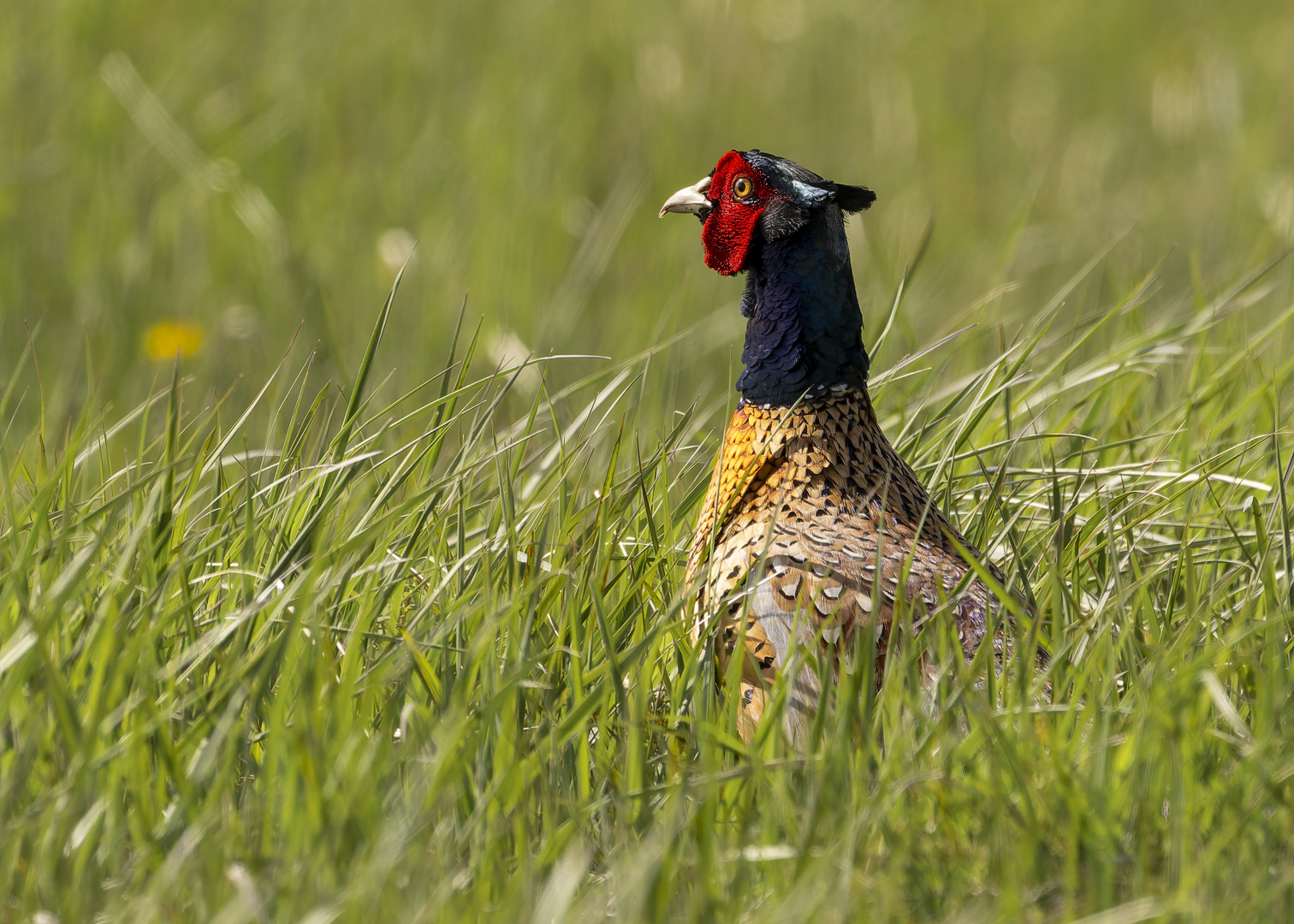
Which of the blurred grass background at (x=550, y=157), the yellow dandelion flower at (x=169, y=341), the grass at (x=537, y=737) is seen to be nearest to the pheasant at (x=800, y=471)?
the grass at (x=537, y=737)

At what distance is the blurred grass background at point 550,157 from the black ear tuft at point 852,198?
5.32ft

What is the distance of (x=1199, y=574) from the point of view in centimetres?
334

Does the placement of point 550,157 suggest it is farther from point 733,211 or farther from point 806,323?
point 806,323

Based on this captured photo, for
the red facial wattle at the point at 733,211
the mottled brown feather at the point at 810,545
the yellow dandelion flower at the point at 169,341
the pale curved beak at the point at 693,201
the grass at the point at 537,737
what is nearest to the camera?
the grass at the point at 537,737

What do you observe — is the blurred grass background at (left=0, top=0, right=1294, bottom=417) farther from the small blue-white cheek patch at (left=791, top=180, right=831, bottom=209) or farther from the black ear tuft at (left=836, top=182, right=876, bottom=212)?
the small blue-white cheek patch at (left=791, top=180, right=831, bottom=209)

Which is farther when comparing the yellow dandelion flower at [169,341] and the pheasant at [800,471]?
the yellow dandelion flower at [169,341]

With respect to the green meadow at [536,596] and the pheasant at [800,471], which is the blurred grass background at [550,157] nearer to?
the green meadow at [536,596]

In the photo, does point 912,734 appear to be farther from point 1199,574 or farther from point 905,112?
point 905,112

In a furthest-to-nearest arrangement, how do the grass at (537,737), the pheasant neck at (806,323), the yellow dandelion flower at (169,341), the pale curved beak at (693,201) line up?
the yellow dandelion flower at (169,341)
the pale curved beak at (693,201)
the pheasant neck at (806,323)
the grass at (537,737)

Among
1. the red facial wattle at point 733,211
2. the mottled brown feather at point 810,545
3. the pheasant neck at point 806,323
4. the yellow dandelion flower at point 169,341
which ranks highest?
the red facial wattle at point 733,211

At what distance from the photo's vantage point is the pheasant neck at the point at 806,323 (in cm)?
318

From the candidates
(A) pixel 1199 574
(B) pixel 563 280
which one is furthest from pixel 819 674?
(B) pixel 563 280

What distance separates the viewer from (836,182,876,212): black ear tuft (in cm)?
326

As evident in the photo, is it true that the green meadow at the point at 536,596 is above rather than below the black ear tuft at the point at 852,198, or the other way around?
below
